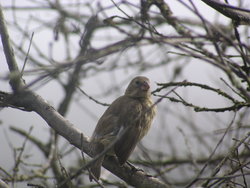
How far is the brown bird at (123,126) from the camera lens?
4872 millimetres

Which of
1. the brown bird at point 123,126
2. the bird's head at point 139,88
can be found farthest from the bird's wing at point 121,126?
the bird's head at point 139,88

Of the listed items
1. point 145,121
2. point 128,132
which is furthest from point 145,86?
point 128,132

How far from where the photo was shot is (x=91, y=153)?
4699 millimetres

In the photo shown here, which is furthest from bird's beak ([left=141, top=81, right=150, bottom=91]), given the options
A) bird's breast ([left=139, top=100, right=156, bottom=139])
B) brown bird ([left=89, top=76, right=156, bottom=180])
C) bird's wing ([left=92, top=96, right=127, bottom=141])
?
bird's wing ([left=92, top=96, right=127, bottom=141])

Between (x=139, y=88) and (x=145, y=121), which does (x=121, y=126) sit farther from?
(x=139, y=88)

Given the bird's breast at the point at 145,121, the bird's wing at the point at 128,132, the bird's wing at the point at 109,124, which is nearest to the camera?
the bird's wing at the point at 128,132

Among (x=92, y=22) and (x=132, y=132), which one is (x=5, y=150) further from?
(x=92, y=22)

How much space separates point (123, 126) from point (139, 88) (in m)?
1.12

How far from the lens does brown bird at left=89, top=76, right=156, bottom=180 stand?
4872 mm

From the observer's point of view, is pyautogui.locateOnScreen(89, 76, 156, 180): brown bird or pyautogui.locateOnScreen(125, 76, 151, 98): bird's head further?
pyautogui.locateOnScreen(125, 76, 151, 98): bird's head

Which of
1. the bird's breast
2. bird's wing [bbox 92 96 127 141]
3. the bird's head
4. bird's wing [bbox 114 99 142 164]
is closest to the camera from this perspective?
bird's wing [bbox 114 99 142 164]

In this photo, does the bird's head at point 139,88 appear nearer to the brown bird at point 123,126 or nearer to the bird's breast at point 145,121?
the brown bird at point 123,126

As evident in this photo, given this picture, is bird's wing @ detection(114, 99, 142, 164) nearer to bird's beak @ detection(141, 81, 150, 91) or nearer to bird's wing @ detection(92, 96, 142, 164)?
bird's wing @ detection(92, 96, 142, 164)

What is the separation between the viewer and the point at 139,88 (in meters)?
6.38
